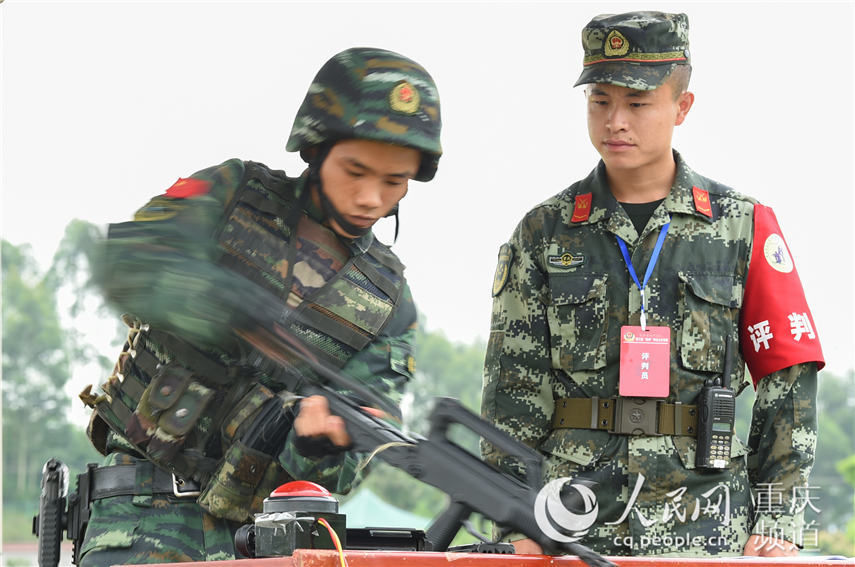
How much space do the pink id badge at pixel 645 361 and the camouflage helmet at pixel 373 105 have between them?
29.5 inches

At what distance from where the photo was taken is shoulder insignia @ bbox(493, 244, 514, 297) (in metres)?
3.67

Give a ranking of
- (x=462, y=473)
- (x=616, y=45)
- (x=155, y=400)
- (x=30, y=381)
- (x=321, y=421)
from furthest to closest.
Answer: (x=30, y=381)
(x=616, y=45)
(x=155, y=400)
(x=321, y=421)
(x=462, y=473)

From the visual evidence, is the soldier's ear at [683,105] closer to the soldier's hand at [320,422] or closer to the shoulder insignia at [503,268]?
the shoulder insignia at [503,268]

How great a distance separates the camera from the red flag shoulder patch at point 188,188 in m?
2.90

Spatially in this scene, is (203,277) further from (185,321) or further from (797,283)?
(797,283)

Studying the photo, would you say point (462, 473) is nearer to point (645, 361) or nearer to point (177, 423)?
point (177, 423)

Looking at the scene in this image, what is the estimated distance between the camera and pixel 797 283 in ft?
11.6

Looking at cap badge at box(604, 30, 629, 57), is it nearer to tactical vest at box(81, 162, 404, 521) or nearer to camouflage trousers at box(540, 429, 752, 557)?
tactical vest at box(81, 162, 404, 521)

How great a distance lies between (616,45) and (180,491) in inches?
67.1

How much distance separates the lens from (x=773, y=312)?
11.4 ft

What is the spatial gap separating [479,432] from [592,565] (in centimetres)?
32

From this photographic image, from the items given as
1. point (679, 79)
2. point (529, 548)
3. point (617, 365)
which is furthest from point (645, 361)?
point (529, 548)

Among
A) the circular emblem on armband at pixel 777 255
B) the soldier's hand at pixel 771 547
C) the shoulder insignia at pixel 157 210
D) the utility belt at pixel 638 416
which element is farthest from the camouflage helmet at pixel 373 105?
the soldier's hand at pixel 771 547

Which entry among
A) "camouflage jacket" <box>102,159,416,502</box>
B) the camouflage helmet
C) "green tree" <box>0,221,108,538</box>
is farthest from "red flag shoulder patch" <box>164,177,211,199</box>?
"green tree" <box>0,221,108,538</box>
